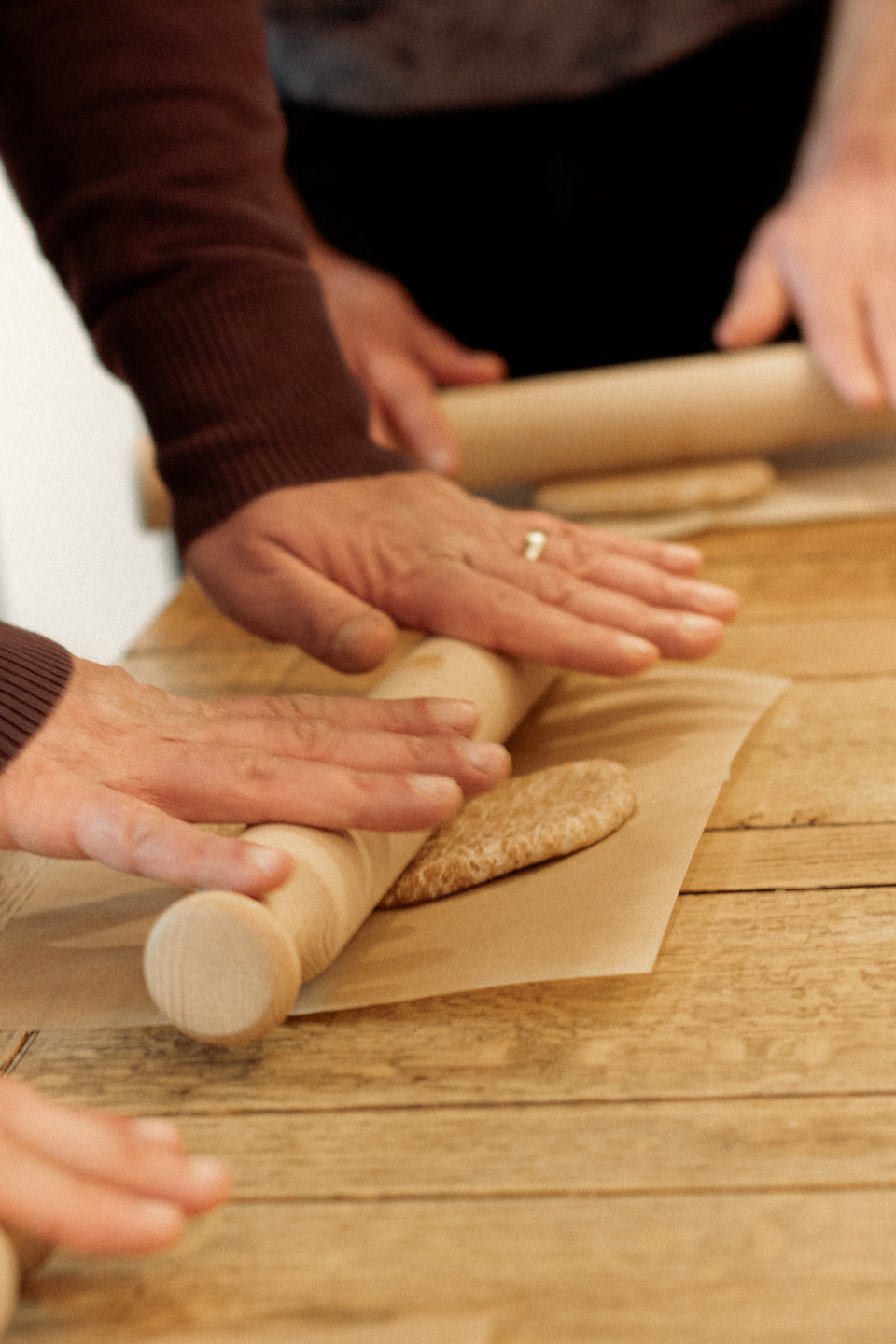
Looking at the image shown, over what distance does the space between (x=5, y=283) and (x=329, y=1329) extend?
4.11m

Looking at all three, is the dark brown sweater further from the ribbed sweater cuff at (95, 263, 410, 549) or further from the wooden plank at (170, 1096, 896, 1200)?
the wooden plank at (170, 1096, 896, 1200)

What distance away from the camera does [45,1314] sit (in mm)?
604

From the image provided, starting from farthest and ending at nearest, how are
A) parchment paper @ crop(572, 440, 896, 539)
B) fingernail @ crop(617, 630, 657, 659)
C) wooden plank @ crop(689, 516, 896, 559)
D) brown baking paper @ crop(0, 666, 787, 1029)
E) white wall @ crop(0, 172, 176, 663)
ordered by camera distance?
white wall @ crop(0, 172, 176, 663) → parchment paper @ crop(572, 440, 896, 539) → wooden plank @ crop(689, 516, 896, 559) → fingernail @ crop(617, 630, 657, 659) → brown baking paper @ crop(0, 666, 787, 1029)

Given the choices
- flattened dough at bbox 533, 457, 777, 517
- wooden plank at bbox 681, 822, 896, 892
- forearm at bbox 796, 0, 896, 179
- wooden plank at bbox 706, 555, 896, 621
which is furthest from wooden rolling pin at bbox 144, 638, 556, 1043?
forearm at bbox 796, 0, 896, 179

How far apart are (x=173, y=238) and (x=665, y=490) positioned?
85cm

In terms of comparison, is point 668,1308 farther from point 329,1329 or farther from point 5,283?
point 5,283

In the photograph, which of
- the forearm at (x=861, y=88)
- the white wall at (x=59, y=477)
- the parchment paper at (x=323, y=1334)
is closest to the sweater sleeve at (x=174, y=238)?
the parchment paper at (x=323, y=1334)

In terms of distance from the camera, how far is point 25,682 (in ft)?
3.01

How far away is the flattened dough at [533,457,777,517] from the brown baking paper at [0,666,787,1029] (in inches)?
29.3

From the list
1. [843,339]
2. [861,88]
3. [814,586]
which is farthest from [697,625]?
[861,88]

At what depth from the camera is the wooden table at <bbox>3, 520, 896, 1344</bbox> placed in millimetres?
579

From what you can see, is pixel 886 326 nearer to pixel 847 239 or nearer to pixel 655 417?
pixel 847 239

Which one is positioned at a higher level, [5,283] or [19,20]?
[19,20]

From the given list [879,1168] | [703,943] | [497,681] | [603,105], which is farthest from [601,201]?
[879,1168]
